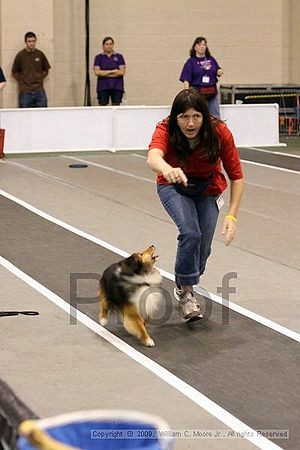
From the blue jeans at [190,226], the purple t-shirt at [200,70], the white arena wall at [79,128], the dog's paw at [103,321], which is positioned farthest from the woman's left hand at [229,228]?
the purple t-shirt at [200,70]

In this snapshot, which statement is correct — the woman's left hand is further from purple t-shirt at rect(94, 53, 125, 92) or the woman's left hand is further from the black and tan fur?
purple t-shirt at rect(94, 53, 125, 92)

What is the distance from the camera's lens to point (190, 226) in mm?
6340

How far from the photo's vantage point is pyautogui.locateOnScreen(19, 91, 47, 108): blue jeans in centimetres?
1961

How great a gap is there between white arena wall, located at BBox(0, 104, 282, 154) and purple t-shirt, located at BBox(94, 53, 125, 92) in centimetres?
253

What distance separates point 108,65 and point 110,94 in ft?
1.86

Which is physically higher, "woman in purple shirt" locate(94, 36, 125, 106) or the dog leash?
"woman in purple shirt" locate(94, 36, 125, 106)

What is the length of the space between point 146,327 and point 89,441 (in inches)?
154

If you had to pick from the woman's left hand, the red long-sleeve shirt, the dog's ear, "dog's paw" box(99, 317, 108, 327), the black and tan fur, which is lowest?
"dog's paw" box(99, 317, 108, 327)

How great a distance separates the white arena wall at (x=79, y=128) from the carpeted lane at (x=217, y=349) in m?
8.13

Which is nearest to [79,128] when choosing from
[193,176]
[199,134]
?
[193,176]

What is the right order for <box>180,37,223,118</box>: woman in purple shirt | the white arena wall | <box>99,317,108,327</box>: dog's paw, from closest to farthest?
1. <box>99,317,108,327</box>: dog's paw
2. the white arena wall
3. <box>180,37,223,118</box>: woman in purple shirt

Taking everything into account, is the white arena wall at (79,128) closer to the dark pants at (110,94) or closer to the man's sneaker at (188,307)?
the dark pants at (110,94)

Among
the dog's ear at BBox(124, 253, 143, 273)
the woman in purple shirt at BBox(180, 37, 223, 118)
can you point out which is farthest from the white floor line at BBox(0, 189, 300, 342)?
→ the woman in purple shirt at BBox(180, 37, 223, 118)

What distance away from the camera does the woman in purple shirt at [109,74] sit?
19859 millimetres
